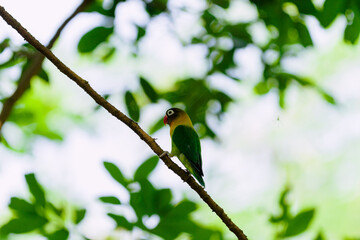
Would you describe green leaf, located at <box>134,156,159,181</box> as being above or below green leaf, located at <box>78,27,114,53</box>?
below

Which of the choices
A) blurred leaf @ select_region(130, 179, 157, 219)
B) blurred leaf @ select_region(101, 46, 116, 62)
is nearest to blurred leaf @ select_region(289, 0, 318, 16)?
blurred leaf @ select_region(130, 179, 157, 219)

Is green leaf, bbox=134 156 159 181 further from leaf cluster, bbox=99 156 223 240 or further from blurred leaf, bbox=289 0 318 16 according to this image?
blurred leaf, bbox=289 0 318 16

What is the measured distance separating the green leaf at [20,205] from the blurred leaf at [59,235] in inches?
8.3

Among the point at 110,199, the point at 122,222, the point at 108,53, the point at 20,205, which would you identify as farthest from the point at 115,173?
the point at 108,53

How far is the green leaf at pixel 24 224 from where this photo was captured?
2.63 meters

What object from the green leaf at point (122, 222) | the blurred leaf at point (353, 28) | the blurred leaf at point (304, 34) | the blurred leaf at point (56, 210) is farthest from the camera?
the blurred leaf at point (304, 34)

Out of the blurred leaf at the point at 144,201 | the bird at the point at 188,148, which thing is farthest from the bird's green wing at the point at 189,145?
the blurred leaf at the point at 144,201

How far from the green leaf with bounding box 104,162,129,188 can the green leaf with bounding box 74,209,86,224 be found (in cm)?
29

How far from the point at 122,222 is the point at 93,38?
1526mm

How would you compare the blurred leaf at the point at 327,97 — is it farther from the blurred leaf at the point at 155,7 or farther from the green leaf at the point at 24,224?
the green leaf at the point at 24,224

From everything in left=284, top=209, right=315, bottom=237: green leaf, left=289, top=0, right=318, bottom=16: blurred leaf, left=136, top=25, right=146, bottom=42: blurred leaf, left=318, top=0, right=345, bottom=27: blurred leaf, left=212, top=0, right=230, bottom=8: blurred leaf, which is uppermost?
left=212, top=0, right=230, bottom=8: blurred leaf

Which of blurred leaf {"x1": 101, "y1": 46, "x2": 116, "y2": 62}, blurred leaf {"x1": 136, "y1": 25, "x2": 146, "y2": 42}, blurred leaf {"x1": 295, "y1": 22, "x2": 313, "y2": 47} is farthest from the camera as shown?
blurred leaf {"x1": 101, "y1": 46, "x2": 116, "y2": 62}

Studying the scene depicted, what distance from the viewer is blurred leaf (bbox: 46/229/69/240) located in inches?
104

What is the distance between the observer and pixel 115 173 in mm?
2705
